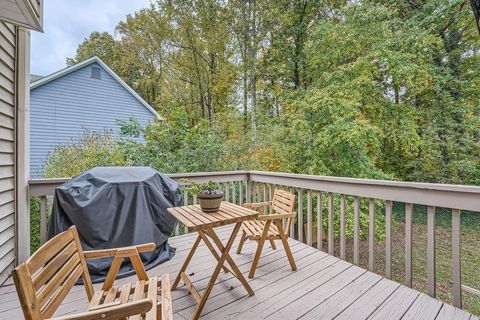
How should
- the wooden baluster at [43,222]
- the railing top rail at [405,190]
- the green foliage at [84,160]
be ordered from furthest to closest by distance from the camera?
the green foliage at [84,160] → the wooden baluster at [43,222] → the railing top rail at [405,190]

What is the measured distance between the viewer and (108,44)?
1550 cm

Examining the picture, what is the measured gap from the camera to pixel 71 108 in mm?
8711

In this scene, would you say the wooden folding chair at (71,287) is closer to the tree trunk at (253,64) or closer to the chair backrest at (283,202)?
the chair backrest at (283,202)

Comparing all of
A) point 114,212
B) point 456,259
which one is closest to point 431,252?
point 456,259

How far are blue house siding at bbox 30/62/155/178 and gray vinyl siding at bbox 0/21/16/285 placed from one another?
6383 mm

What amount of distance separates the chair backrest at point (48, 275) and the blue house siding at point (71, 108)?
7.93 metres

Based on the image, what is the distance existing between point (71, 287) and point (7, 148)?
6.06ft

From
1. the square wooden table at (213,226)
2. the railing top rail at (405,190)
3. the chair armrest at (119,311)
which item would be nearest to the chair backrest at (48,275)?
the chair armrest at (119,311)

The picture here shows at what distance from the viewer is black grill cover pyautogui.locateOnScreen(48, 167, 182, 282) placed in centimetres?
230

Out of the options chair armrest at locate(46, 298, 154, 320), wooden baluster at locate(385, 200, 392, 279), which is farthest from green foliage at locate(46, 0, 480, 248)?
chair armrest at locate(46, 298, 154, 320)

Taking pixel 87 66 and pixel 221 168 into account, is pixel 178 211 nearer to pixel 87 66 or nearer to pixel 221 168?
pixel 221 168

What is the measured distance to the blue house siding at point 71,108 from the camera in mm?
8148

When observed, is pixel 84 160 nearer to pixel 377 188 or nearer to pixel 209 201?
pixel 209 201

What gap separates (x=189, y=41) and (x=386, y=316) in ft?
37.7
